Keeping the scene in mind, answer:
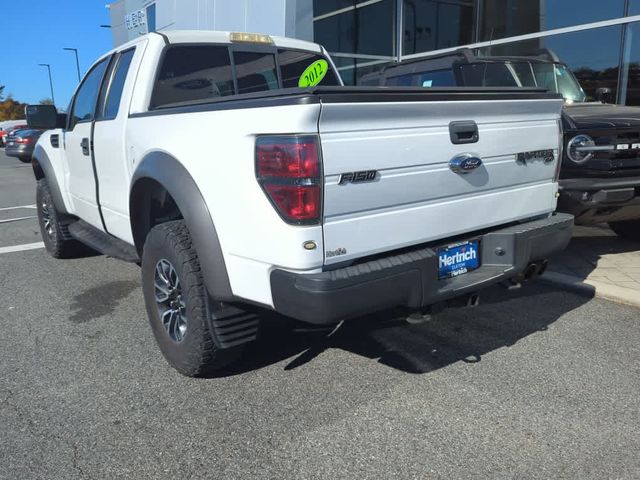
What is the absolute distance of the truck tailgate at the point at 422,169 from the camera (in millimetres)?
2463

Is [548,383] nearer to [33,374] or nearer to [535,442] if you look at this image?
[535,442]

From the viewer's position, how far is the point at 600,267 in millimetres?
5152

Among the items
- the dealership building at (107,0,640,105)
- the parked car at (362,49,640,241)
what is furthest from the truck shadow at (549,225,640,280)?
the dealership building at (107,0,640,105)

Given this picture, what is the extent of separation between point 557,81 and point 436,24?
8.10 m

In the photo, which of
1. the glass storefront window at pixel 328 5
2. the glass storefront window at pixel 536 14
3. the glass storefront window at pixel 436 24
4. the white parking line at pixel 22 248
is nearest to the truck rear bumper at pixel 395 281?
the white parking line at pixel 22 248

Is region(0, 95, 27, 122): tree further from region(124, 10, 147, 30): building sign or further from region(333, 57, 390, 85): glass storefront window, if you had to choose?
region(333, 57, 390, 85): glass storefront window

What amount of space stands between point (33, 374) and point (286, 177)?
2.13 m

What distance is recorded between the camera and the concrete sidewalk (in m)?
4.49

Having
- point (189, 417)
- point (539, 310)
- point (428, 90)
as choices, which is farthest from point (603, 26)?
point (189, 417)

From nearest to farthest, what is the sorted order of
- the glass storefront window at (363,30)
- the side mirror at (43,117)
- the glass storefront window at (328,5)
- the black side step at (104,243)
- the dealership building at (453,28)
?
the black side step at (104,243) → the side mirror at (43,117) → the dealership building at (453,28) → the glass storefront window at (328,5) → the glass storefront window at (363,30)

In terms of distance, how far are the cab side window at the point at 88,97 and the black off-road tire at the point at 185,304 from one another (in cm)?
179

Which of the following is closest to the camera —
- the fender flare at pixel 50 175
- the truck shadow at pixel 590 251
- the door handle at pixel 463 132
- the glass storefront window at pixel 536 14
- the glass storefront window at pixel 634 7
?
the door handle at pixel 463 132

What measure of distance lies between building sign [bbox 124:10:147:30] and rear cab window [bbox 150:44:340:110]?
65.7 ft

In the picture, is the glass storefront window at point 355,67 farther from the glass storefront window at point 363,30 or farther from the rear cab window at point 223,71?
the rear cab window at point 223,71
